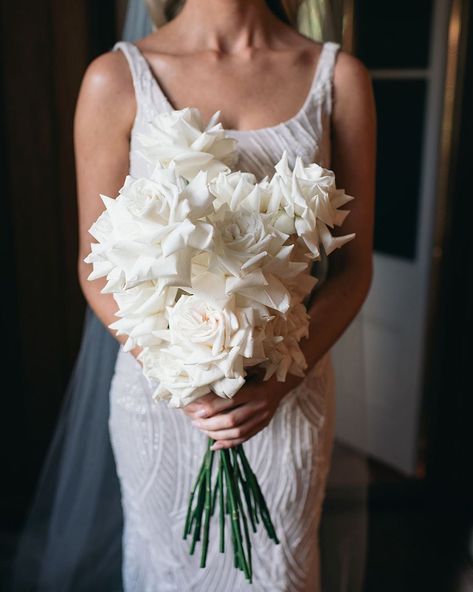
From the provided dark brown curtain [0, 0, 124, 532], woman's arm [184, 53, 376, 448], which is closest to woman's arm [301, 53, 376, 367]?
woman's arm [184, 53, 376, 448]

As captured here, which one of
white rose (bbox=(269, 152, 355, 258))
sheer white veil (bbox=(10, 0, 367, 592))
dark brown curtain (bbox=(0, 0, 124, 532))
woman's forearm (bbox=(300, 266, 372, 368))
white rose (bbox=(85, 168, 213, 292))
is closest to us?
white rose (bbox=(85, 168, 213, 292))

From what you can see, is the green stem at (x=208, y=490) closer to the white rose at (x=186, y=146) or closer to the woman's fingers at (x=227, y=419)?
the woman's fingers at (x=227, y=419)

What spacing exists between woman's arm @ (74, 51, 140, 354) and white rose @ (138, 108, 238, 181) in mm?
247

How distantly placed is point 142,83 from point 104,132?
0.12 metres

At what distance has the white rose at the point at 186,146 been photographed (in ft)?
3.56

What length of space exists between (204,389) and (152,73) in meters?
0.72

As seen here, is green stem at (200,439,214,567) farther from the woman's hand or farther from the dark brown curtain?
the dark brown curtain

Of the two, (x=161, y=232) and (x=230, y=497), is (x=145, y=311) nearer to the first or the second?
(x=161, y=232)

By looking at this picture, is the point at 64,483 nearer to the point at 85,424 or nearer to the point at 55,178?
the point at 85,424

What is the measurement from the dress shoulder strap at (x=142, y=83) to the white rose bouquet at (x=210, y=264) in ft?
1.09

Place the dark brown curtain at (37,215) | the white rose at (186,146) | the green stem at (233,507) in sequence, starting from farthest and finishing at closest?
the dark brown curtain at (37,215), the green stem at (233,507), the white rose at (186,146)

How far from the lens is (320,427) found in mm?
1469

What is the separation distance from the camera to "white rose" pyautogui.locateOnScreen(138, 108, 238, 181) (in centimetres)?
108

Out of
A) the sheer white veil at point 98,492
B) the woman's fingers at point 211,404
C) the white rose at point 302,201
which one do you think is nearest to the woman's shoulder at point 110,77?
the sheer white veil at point 98,492
